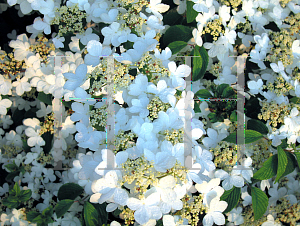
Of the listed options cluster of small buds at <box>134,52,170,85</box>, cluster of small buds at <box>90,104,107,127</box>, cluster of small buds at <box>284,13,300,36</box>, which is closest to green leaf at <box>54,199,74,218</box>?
cluster of small buds at <box>90,104,107,127</box>

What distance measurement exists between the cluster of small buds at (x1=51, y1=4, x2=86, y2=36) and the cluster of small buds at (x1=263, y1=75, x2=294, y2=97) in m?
0.89

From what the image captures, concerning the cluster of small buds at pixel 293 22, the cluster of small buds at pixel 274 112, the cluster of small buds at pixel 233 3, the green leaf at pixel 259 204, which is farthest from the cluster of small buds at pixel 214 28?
the green leaf at pixel 259 204

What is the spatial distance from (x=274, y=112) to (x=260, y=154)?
207 millimetres

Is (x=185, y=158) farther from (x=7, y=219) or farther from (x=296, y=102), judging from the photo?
(x=7, y=219)

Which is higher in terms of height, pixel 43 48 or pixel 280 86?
pixel 43 48

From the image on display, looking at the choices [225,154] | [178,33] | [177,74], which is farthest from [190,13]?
[225,154]

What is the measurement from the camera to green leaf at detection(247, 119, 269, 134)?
1064 mm

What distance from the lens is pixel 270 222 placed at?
1197 millimetres

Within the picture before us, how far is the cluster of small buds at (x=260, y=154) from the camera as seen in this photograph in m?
1.12

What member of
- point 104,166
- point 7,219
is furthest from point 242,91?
point 7,219

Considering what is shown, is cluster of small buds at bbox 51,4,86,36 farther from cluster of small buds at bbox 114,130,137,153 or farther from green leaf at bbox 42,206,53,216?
green leaf at bbox 42,206,53,216

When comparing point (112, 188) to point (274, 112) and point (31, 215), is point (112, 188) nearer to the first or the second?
point (31, 215)

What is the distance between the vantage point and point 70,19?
3.45 feet

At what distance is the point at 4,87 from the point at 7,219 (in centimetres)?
63
